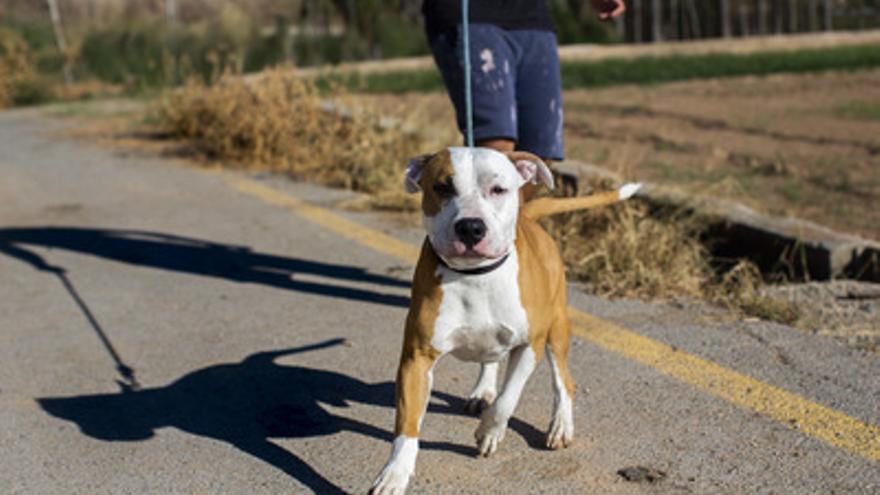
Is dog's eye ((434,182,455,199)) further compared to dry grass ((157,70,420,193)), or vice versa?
dry grass ((157,70,420,193))

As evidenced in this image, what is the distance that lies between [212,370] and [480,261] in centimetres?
178

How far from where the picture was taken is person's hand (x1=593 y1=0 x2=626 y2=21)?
5.00 metres

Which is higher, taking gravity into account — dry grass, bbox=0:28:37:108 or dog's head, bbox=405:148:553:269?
dog's head, bbox=405:148:553:269

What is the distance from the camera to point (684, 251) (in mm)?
5727

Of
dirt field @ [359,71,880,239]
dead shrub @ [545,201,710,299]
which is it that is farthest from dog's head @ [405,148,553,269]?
dirt field @ [359,71,880,239]

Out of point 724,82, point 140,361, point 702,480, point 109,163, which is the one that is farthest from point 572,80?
point 702,480

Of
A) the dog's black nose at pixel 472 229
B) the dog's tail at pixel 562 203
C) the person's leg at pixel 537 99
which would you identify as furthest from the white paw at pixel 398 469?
the person's leg at pixel 537 99

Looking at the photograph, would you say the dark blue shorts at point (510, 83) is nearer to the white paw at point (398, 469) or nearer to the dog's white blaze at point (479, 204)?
the dog's white blaze at point (479, 204)

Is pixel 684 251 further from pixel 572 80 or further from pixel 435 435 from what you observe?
pixel 572 80

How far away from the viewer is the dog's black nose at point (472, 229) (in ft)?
9.91

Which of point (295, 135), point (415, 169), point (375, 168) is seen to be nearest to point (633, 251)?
point (415, 169)

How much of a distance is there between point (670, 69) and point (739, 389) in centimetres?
1554

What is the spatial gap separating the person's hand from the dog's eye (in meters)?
2.13

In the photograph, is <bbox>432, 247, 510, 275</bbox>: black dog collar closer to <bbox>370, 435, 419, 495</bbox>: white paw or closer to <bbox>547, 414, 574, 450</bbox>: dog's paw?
<bbox>370, 435, 419, 495</bbox>: white paw
